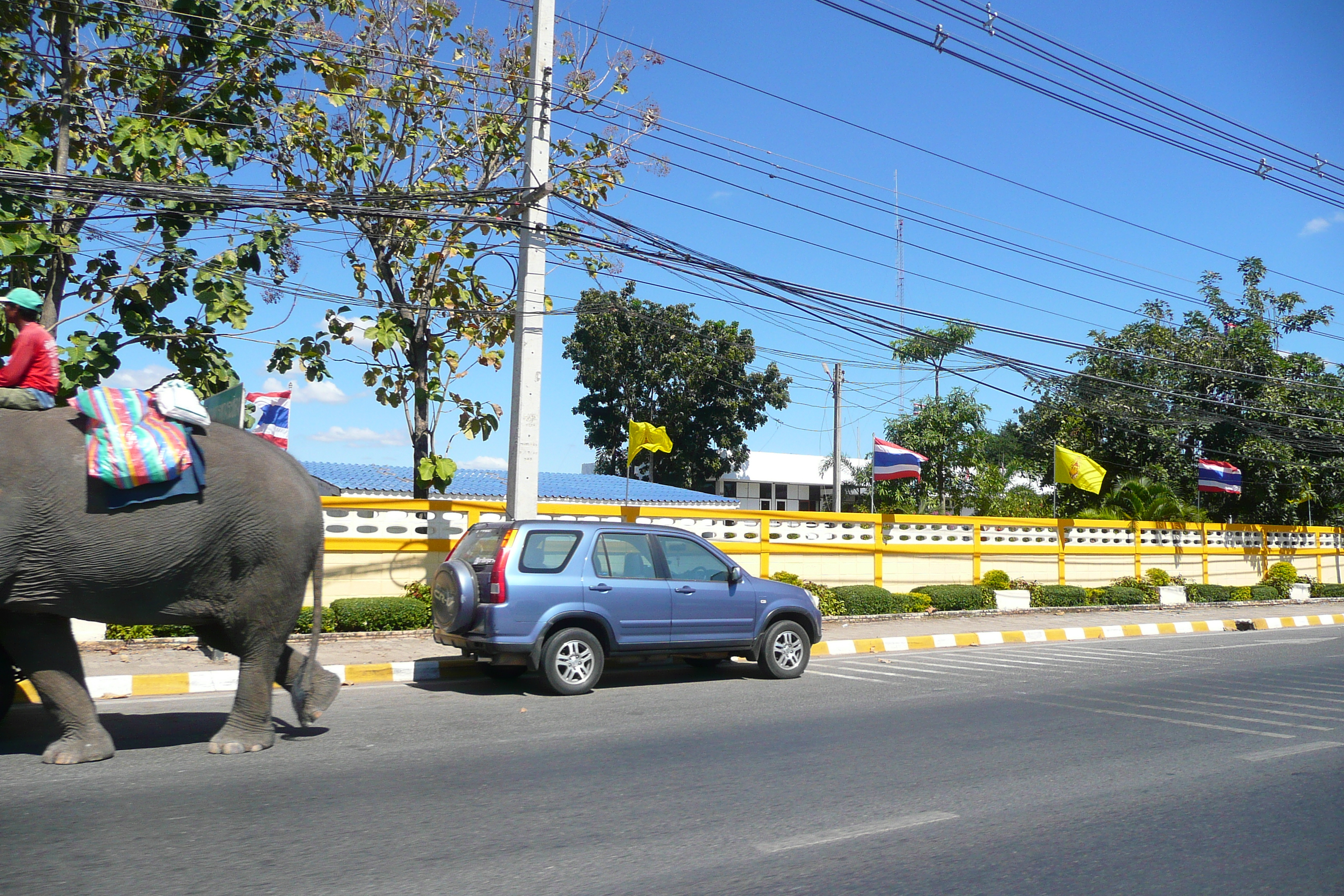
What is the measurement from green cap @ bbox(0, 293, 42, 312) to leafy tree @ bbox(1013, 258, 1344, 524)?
24.9 metres

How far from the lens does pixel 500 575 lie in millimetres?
8969

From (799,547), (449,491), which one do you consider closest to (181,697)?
(799,547)

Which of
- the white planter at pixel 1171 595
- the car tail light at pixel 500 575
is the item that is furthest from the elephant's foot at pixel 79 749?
the white planter at pixel 1171 595

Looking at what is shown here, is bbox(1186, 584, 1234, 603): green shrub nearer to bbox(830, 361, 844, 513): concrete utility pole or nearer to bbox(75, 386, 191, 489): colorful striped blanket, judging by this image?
bbox(830, 361, 844, 513): concrete utility pole

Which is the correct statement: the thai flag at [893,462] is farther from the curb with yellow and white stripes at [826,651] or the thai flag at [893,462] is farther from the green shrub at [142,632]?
the green shrub at [142,632]

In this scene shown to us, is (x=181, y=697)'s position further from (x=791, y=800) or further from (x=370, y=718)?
(x=791, y=800)

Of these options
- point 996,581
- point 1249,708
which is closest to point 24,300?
point 1249,708

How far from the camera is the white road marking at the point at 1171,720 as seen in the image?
7.75 meters

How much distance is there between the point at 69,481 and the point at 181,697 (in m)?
3.79

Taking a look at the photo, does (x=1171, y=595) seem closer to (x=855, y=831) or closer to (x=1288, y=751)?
(x=1288, y=751)

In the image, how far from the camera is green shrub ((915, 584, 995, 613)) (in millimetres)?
18250

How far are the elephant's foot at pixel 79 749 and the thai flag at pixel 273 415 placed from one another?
872 cm

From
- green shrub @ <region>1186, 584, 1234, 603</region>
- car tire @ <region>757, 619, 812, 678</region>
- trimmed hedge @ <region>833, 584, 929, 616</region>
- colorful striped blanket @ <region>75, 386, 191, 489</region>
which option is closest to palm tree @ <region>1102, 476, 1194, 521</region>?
green shrub @ <region>1186, 584, 1234, 603</region>

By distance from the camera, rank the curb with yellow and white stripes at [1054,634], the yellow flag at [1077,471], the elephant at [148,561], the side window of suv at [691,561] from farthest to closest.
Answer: the yellow flag at [1077,471], the curb with yellow and white stripes at [1054,634], the side window of suv at [691,561], the elephant at [148,561]
